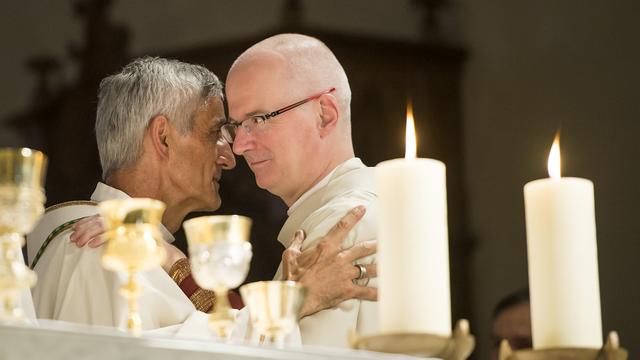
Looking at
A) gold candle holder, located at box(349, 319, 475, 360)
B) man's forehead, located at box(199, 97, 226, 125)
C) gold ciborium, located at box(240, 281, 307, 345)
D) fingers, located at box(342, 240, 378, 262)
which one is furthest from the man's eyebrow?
gold candle holder, located at box(349, 319, 475, 360)

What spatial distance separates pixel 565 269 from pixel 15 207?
0.82 metres

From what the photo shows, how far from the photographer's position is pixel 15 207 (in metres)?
1.79

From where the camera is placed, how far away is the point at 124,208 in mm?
1837

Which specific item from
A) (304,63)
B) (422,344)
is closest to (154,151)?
(304,63)

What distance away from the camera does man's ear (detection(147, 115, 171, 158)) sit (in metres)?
3.52

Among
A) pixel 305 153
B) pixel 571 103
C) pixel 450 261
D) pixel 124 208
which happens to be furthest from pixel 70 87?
pixel 124 208

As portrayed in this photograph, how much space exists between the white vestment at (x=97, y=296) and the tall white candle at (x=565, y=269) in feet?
3.56

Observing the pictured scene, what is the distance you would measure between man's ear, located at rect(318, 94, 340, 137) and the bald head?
0.02 metres

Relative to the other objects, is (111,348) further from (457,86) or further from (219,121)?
(457,86)

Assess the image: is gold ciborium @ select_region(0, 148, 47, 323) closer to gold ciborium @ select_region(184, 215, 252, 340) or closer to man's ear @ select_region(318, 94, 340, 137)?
gold ciborium @ select_region(184, 215, 252, 340)

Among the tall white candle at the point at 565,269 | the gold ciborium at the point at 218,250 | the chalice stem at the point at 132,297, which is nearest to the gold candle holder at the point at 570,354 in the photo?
the tall white candle at the point at 565,269

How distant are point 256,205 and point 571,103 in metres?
0.96

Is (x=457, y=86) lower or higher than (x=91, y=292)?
higher

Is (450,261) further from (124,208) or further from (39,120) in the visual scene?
(124,208)
